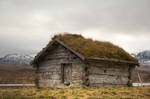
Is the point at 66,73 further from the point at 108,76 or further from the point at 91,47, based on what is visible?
the point at 108,76

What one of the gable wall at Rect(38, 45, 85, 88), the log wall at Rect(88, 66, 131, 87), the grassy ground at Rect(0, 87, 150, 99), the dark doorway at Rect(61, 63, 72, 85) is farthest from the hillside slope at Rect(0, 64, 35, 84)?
the grassy ground at Rect(0, 87, 150, 99)

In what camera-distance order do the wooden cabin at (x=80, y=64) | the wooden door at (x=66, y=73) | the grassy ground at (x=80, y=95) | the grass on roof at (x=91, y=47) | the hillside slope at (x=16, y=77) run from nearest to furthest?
the grassy ground at (x=80, y=95) < the wooden cabin at (x=80, y=64) < the grass on roof at (x=91, y=47) < the wooden door at (x=66, y=73) < the hillside slope at (x=16, y=77)

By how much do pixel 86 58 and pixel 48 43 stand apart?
4.80m

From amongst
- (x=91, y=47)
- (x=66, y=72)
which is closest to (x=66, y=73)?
(x=66, y=72)

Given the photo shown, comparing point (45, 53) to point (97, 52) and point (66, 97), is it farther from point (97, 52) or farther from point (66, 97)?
point (66, 97)

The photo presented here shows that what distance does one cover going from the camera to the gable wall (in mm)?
16703

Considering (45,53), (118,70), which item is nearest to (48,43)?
(45,53)

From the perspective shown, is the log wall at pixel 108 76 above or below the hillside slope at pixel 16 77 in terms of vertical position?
above

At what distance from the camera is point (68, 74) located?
692 inches

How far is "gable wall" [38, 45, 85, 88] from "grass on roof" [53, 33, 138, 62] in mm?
831

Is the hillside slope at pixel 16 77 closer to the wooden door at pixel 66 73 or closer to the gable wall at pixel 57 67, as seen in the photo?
the gable wall at pixel 57 67

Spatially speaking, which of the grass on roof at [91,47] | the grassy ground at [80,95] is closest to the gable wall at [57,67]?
the grass on roof at [91,47]

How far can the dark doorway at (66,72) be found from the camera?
57.4 ft

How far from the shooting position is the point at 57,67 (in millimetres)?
18469
